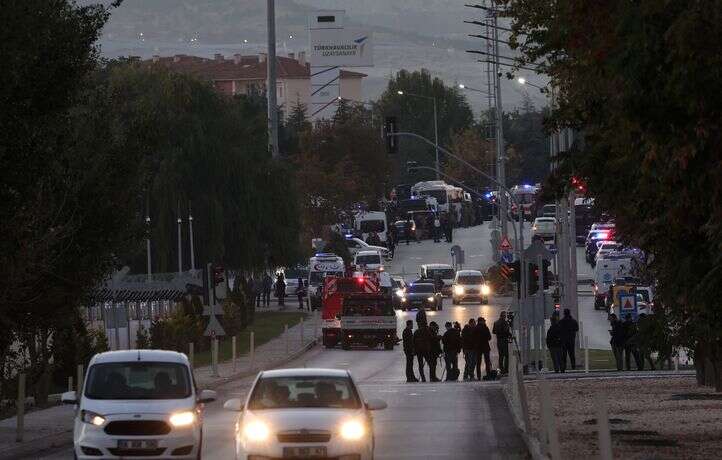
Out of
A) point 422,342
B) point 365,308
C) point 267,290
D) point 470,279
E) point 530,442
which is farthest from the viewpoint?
point 267,290

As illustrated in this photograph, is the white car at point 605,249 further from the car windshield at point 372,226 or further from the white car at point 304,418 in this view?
the white car at point 304,418

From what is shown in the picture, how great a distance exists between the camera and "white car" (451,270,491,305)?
3130 inches

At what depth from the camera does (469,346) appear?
44375mm

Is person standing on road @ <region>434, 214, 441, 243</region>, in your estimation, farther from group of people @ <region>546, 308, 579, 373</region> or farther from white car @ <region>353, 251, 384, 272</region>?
group of people @ <region>546, 308, 579, 373</region>

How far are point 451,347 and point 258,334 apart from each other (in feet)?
77.1

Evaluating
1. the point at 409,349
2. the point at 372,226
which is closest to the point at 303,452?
the point at 409,349

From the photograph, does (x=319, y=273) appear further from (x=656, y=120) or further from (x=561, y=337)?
(x=656, y=120)

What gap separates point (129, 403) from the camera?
20.5 metres

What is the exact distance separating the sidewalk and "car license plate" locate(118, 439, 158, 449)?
532cm

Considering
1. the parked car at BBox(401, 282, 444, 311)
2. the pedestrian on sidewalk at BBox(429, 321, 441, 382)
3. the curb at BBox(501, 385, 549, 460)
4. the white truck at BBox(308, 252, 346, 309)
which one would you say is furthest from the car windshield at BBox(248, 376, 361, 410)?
the white truck at BBox(308, 252, 346, 309)

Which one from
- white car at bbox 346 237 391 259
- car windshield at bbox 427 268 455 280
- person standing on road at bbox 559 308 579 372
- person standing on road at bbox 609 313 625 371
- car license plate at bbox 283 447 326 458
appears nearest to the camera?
car license plate at bbox 283 447 326 458

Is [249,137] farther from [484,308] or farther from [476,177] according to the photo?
[476,177]

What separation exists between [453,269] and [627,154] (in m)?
72.3

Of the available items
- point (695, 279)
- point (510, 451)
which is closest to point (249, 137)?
point (510, 451)
